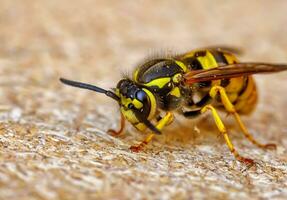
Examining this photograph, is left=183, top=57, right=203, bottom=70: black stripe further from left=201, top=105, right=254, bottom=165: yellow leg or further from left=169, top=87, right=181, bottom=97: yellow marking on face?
left=201, top=105, right=254, bottom=165: yellow leg

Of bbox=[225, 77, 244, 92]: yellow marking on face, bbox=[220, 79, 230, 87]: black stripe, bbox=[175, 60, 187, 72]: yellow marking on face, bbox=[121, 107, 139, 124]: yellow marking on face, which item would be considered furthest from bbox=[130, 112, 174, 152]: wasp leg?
bbox=[225, 77, 244, 92]: yellow marking on face

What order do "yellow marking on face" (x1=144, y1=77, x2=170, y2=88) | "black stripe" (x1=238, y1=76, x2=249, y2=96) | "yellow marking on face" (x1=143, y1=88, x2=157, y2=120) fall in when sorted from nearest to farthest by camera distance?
1. "yellow marking on face" (x1=143, y1=88, x2=157, y2=120)
2. "yellow marking on face" (x1=144, y1=77, x2=170, y2=88)
3. "black stripe" (x1=238, y1=76, x2=249, y2=96)

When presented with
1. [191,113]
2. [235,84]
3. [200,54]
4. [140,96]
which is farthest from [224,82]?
[140,96]

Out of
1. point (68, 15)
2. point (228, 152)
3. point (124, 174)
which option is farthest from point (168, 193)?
point (68, 15)

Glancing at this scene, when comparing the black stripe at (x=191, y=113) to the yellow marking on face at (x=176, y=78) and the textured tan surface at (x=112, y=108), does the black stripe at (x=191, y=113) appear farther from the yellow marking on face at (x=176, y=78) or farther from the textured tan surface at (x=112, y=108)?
the yellow marking on face at (x=176, y=78)

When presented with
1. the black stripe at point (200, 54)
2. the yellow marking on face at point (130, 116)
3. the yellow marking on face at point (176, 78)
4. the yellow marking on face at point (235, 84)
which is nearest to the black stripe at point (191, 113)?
the yellow marking on face at point (176, 78)

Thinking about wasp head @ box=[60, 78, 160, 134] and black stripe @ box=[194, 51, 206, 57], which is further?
black stripe @ box=[194, 51, 206, 57]

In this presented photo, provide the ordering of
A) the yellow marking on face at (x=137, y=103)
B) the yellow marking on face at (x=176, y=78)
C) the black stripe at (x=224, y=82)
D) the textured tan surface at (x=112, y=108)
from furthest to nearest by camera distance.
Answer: the black stripe at (x=224, y=82), the yellow marking on face at (x=176, y=78), the yellow marking on face at (x=137, y=103), the textured tan surface at (x=112, y=108)
